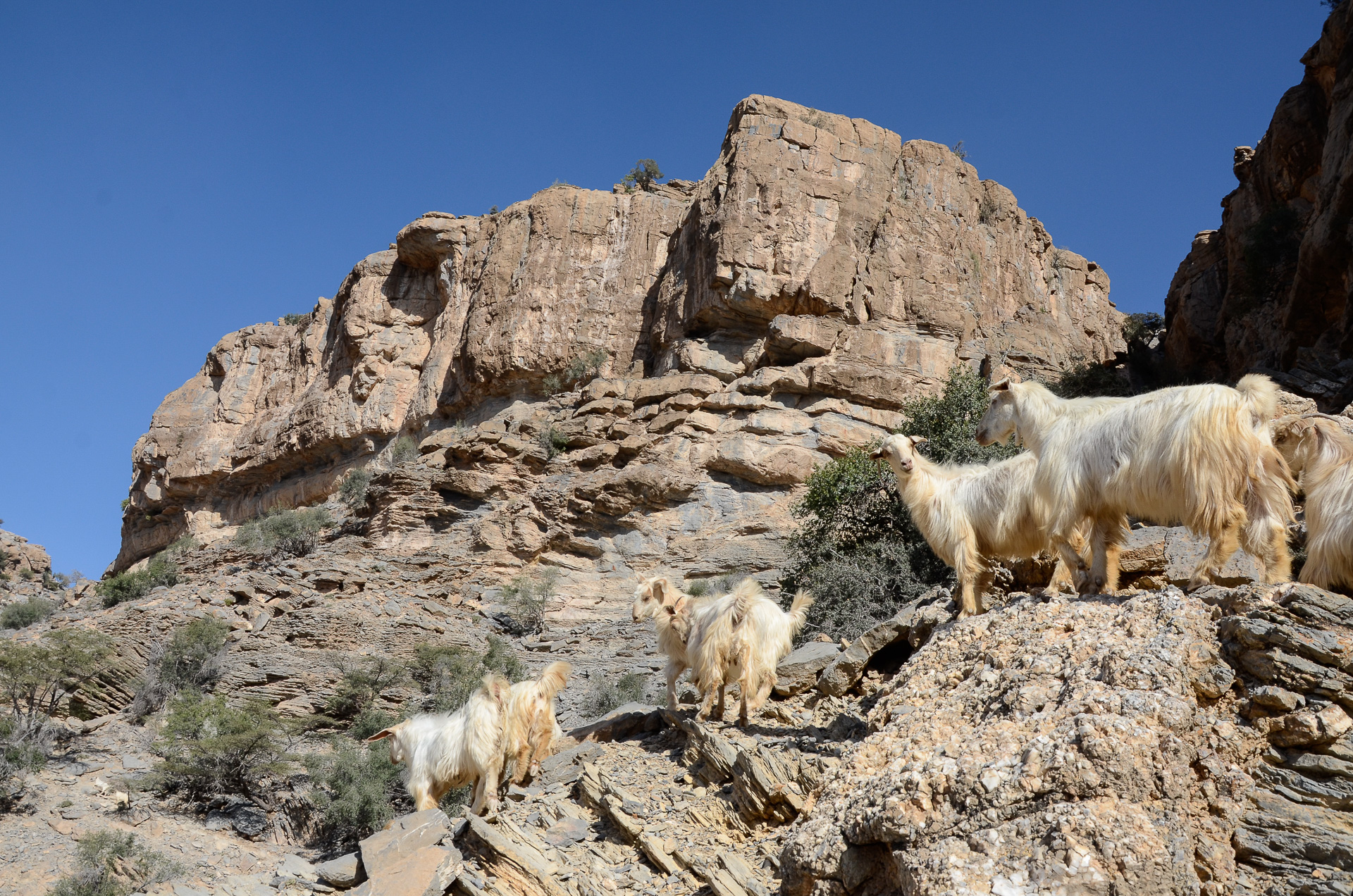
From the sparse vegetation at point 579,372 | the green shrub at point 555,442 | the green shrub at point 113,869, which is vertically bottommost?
the green shrub at point 113,869

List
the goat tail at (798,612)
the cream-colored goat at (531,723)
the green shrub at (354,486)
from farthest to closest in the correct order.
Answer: the green shrub at (354,486) < the cream-colored goat at (531,723) < the goat tail at (798,612)

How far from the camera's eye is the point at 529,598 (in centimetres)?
2442

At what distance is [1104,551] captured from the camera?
23.6 ft

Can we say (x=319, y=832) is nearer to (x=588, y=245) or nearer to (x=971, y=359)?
(x=971, y=359)

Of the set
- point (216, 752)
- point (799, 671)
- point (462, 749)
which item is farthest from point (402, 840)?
point (216, 752)

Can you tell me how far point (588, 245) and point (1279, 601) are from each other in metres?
37.0

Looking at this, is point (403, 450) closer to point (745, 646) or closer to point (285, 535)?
point (285, 535)

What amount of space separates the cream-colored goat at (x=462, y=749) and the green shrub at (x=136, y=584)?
20942 millimetres

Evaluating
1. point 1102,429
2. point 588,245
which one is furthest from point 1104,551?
point 588,245

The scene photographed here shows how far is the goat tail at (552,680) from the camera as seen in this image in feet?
34.8

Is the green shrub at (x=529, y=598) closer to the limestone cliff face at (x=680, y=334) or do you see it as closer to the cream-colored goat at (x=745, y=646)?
the limestone cliff face at (x=680, y=334)

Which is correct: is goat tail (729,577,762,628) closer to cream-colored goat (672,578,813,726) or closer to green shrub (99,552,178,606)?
cream-colored goat (672,578,813,726)

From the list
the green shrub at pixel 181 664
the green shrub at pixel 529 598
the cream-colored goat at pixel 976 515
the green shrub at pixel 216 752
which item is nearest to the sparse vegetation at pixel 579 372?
the green shrub at pixel 529 598

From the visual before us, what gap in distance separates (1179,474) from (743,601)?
4.54m
